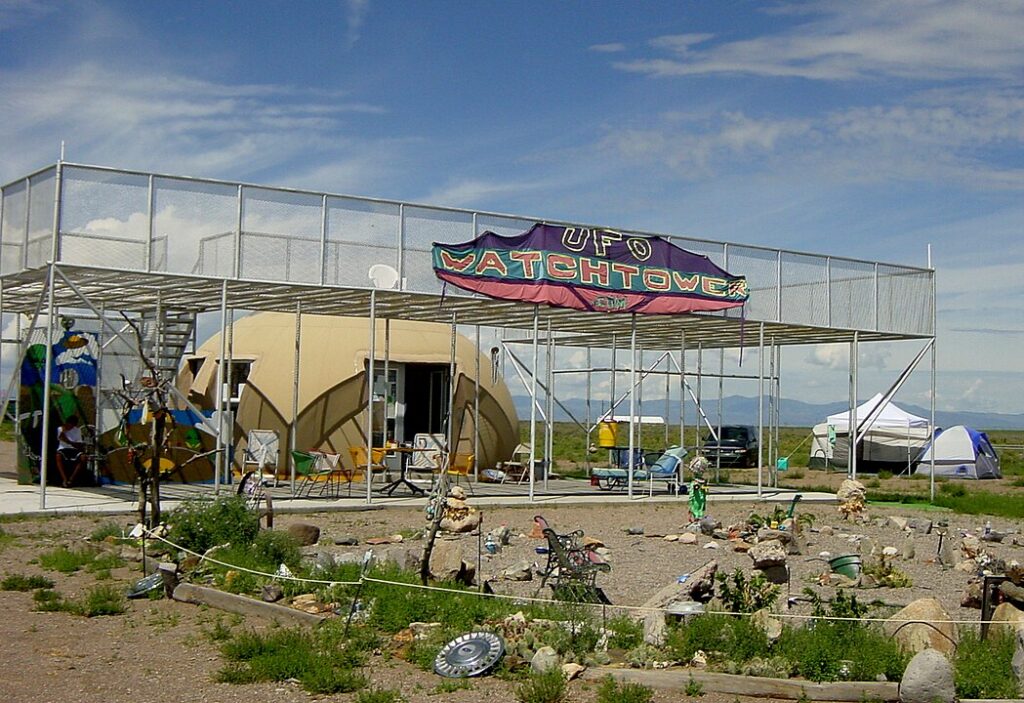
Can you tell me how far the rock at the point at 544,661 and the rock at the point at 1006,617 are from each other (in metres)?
3.09

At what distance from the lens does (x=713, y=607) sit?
884 centimetres

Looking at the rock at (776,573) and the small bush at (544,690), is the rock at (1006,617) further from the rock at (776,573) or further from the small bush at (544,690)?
the small bush at (544,690)

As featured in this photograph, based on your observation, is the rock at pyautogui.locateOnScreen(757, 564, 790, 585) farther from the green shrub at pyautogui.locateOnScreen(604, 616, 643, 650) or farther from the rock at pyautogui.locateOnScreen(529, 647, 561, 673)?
the rock at pyautogui.locateOnScreen(529, 647, 561, 673)

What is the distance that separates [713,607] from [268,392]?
16847 mm

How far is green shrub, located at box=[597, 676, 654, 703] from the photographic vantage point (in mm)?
6832

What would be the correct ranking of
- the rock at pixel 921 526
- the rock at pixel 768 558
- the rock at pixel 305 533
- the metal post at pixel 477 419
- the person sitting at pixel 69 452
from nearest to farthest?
the rock at pixel 768 558 < the rock at pixel 305 533 < the rock at pixel 921 526 < the person sitting at pixel 69 452 < the metal post at pixel 477 419

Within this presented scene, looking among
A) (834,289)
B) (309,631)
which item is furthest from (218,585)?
(834,289)

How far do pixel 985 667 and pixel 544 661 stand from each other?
277 cm

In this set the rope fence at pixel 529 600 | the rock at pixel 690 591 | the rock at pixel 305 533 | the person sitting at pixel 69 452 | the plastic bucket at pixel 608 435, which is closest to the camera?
the rope fence at pixel 529 600

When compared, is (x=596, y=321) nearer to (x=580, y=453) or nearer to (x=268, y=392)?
(x=268, y=392)

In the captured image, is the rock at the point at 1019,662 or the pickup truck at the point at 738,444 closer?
the rock at the point at 1019,662

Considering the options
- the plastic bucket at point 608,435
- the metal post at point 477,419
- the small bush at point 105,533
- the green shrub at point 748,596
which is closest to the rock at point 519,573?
the green shrub at point 748,596

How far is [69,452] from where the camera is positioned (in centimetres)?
2039

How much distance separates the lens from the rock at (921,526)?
17.7 m
